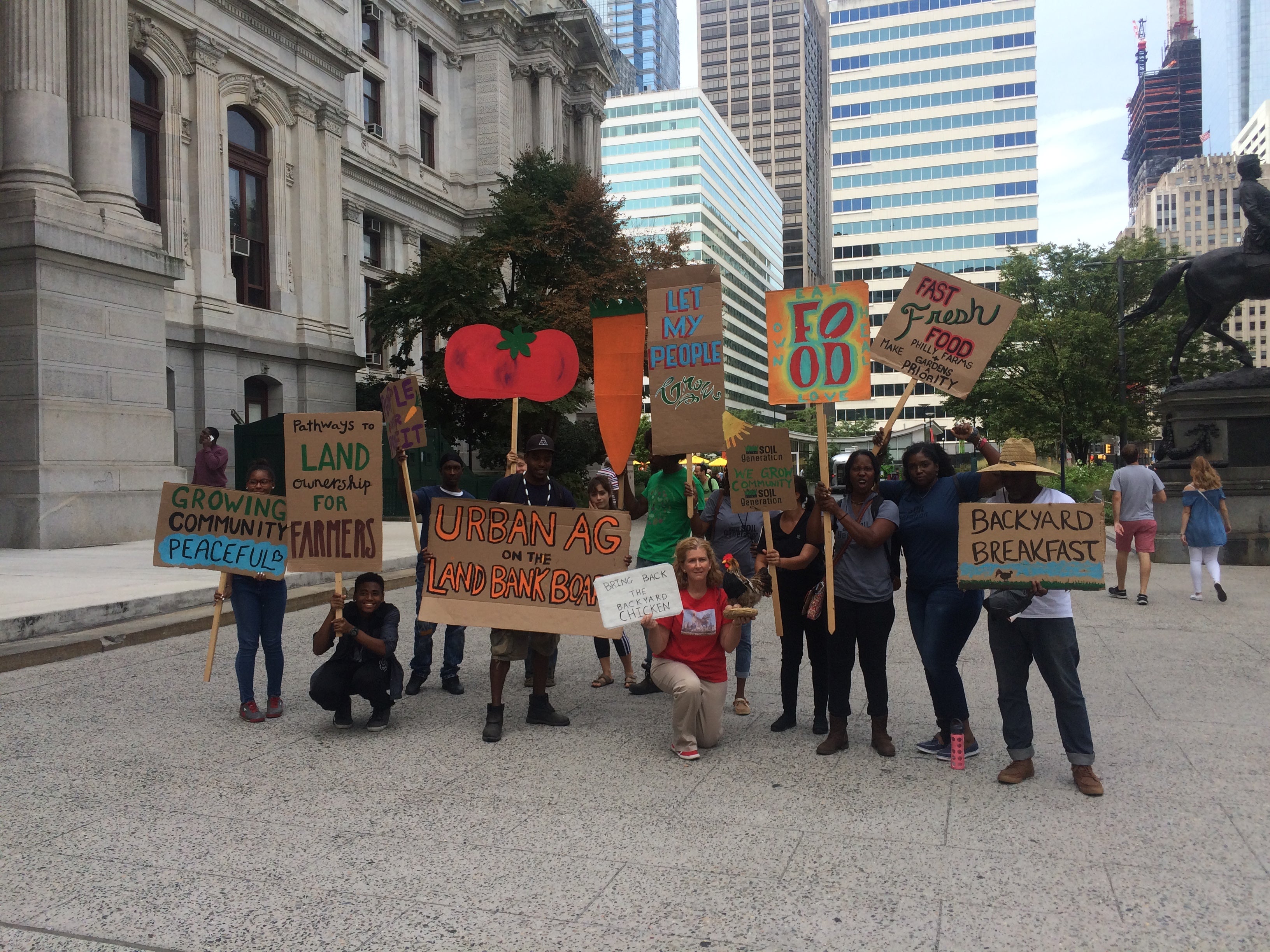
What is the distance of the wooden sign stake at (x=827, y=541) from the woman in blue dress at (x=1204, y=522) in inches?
304

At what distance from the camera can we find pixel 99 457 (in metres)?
17.1

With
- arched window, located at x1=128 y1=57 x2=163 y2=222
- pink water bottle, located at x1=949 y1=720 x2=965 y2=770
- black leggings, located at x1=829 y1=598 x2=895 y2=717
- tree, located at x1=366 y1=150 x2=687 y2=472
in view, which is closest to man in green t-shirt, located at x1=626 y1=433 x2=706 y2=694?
black leggings, located at x1=829 y1=598 x2=895 y2=717

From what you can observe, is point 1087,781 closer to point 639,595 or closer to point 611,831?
point 611,831

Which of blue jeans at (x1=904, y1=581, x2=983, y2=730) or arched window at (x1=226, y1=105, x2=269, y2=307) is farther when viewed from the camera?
arched window at (x1=226, y1=105, x2=269, y2=307)

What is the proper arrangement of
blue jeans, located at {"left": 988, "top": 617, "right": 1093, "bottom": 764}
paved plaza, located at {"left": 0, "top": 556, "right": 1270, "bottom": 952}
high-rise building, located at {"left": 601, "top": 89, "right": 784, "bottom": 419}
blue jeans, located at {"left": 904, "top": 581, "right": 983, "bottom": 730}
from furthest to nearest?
high-rise building, located at {"left": 601, "top": 89, "right": 784, "bottom": 419} → blue jeans, located at {"left": 904, "top": 581, "right": 983, "bottom": 730} → blue jeans, located at {"left": 988, "top": 617, "right": 1093, "bottom": 764} → paved plaza, located at {"left": 0, "top": 556, "right": 1270, "bottom": 952}

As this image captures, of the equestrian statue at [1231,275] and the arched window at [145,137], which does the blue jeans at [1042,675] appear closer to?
the equestrian statue at [1231,275]

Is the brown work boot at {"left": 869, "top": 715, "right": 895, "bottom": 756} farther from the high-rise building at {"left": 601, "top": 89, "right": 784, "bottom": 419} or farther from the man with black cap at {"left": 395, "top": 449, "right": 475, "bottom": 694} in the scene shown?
the high-rise building at {"left": 601, "top": 89, "right": 784, "bottom": 419}

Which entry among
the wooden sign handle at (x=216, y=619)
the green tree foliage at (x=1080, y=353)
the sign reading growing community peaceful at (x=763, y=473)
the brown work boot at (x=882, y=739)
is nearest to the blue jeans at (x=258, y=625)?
the wooden sign handle at (x=216, y=619)

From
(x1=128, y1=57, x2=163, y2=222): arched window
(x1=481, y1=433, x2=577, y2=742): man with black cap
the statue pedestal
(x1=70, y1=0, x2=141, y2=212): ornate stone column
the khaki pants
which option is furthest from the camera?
(x1=128, y1=57, x2=163, y2=222): arched window

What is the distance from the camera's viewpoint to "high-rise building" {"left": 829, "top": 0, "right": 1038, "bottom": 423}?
119125 mm

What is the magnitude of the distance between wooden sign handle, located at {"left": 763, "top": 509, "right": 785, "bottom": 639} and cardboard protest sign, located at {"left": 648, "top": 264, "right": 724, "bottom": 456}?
747 millimetres

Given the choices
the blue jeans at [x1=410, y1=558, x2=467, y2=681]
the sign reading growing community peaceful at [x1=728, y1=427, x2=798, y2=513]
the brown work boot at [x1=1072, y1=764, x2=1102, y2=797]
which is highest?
the sign reading growing community peaceful at [x1=728, y1=427, x2=798, y2=513]

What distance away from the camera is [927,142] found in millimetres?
124062

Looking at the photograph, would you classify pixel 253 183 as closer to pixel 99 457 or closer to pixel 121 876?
pixel 99 457
